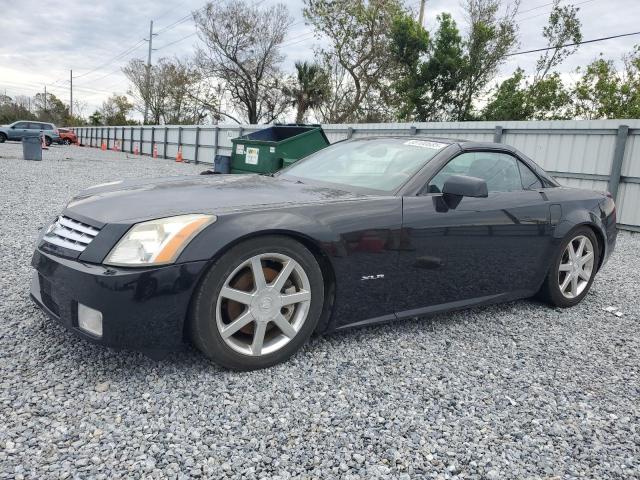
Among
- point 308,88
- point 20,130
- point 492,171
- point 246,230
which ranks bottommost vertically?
point 246,230

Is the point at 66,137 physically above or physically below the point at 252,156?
above

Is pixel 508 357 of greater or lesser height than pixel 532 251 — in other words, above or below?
below

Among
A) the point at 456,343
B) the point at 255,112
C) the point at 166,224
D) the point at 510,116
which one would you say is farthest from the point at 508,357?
the point at 255,112

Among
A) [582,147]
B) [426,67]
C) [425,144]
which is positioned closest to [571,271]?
[425,144]

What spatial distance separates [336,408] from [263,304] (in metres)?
0.61

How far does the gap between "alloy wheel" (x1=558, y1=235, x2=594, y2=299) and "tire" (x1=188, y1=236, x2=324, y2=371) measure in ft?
7.72

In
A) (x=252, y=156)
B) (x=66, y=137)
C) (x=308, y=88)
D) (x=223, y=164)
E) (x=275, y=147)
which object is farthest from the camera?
(x=66, y=137)

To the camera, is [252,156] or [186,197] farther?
[252,156]

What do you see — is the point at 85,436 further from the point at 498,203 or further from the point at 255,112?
the point at 255,112

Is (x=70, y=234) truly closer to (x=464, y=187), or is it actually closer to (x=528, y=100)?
(x=464, y=187)

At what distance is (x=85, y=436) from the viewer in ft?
6.57

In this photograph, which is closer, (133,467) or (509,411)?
(133,467)

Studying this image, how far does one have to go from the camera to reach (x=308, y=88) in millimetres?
35250

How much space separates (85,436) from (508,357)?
2.33 m
